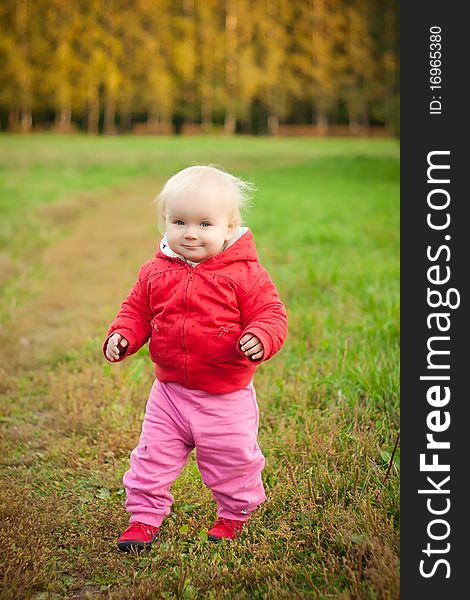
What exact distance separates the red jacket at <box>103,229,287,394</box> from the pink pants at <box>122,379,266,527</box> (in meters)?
0.07

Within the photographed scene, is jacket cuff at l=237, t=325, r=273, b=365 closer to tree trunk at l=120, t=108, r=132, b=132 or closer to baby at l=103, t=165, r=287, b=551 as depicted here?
baby at l=103, t=165, r=287, b=551

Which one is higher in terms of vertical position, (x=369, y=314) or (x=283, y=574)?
(x=369, y=314)

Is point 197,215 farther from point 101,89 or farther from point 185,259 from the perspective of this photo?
point 101,89

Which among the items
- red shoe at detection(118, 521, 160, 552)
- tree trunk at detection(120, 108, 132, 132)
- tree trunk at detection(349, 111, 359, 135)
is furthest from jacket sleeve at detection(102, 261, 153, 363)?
tree trunk at detection(349, 111, 359, 135)

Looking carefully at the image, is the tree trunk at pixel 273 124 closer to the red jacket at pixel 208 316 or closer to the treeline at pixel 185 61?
the treeline at pixel 185 61

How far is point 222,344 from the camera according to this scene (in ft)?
9.52

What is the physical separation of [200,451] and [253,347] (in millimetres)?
516

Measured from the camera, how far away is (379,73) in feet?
144

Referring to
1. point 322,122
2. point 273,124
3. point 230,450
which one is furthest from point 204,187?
point 322,122

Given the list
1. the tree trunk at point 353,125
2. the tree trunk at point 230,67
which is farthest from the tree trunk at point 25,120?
the tree trunk at point 353,125

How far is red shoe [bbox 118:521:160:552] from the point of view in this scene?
112 inches

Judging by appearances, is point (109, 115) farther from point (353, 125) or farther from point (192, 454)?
point (192, 454)

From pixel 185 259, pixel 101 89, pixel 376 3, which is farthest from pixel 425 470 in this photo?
pixel 101 89

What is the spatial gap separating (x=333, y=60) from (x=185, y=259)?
43.0 metres
